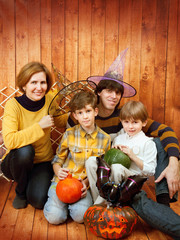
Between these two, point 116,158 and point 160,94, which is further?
point 160,94

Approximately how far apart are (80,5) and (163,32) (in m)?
0.90

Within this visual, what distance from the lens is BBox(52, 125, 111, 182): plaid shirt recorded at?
193cm

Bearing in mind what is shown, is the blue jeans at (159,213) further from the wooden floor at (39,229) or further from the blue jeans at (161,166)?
the wooden floor at (39,229)

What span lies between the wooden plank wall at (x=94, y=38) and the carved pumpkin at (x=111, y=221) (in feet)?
4.79

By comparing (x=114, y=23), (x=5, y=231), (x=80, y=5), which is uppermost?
(x=80, y=5)

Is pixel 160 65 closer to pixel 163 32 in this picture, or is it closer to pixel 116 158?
pixel 163 32

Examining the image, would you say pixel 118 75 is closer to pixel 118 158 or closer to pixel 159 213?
pixel 118 158

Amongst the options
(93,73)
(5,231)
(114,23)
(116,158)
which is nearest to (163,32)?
(114,23)

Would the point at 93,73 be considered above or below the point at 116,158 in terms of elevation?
above

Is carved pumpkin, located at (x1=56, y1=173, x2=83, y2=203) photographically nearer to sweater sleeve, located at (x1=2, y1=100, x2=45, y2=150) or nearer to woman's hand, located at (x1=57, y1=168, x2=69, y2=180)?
woman's hand, located at (x1=57, y1=168, x2=69, y2=180)

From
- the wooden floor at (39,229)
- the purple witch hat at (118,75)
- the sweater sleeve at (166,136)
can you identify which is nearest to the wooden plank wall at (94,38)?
the purple witch hat at (118,75)

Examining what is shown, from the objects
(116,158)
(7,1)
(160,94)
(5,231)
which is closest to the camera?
(5,231)

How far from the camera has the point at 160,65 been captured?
2.72m

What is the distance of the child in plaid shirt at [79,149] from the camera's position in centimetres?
181
